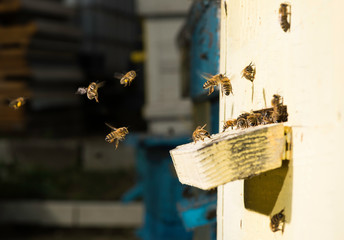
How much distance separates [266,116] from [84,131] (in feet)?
36.8

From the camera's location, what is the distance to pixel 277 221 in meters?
1.16

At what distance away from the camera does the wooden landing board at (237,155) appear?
3.53 ft

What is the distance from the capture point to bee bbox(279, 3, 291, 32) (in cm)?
112

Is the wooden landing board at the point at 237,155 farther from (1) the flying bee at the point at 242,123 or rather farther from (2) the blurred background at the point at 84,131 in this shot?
(2) the blurred background at the point at 84,131

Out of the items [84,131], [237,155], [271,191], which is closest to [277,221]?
[271,191]

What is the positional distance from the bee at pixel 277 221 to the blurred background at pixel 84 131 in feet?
5.85

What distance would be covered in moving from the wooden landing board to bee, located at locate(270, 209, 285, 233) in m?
0.13

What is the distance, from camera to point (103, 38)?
1498cm

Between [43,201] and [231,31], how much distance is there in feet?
21.7

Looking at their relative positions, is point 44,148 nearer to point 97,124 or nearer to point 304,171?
point 97,124

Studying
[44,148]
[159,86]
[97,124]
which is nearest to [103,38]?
[97,124]

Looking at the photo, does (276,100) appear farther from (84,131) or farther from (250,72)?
(84,131)

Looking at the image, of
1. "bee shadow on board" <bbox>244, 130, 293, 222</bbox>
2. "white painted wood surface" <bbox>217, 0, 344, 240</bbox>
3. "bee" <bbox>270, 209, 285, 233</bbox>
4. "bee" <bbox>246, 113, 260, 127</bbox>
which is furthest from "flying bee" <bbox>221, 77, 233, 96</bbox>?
"bee" <bbox>270, 209, 285, 233</bbox>

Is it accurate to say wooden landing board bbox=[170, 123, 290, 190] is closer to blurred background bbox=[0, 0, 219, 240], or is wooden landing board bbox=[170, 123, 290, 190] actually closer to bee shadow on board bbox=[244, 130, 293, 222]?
bee shadow on board bbox=[244, 130, 293, 222]
